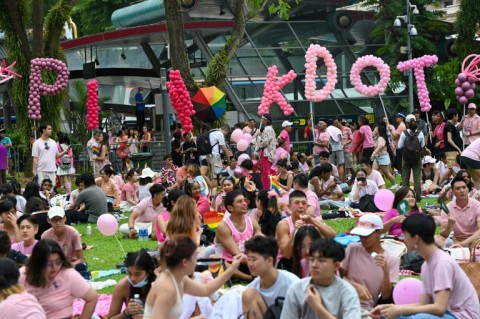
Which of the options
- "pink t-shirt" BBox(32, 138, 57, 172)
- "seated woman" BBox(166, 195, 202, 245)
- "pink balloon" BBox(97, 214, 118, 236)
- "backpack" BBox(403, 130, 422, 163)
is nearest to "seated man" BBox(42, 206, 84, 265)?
"seated woman" BBox(166, 195, 202, 245)

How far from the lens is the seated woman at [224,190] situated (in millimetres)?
15758

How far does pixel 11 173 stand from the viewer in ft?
95.3

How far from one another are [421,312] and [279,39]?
96.1 feet

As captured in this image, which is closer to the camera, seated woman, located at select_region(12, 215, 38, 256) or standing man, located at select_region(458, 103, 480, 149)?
seated woman, located at select_region(12, 215, 38, 256)

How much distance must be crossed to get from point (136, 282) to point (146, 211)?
708 centimetres

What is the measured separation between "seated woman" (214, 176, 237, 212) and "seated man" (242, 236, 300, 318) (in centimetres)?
641

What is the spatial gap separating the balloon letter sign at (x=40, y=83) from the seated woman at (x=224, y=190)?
10.7 meters

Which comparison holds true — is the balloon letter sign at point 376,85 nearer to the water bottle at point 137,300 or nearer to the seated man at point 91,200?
the seated man at point 91,200

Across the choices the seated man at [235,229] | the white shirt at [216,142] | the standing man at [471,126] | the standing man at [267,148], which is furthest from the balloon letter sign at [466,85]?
the seated man at [235,229]

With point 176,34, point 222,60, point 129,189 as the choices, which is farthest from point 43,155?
point 222,60

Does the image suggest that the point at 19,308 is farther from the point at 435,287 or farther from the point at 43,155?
the point at 43,155

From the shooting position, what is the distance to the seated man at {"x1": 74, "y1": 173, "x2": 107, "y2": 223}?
17.8 m

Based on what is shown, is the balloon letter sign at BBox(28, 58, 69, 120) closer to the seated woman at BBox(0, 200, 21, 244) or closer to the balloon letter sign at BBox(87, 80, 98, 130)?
the balloon letter sign at BBox(87, 80, 98, 130)

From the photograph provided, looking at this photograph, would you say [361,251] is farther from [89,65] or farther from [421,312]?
[89,65]
